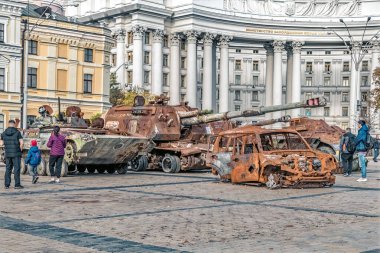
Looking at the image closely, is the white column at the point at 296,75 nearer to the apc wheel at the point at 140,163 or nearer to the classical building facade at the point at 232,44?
the classical building facade at the point at 232,44

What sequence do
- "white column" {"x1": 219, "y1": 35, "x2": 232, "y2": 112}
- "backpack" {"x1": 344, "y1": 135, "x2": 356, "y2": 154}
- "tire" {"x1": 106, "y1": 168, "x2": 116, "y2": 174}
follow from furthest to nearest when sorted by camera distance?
"white column" {"x1": 219, "y1": 35, "x2": 232, "y2": 112}
"tire" {"x1": 106, "y1": 168, "x2": 116, "y2": 174}
"backpack" {"x1": 344, "y1": 135, "x2": 356, "y2": 154}

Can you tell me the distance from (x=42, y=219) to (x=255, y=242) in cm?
398

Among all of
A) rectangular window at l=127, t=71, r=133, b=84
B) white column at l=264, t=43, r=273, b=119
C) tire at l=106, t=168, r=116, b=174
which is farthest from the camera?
white column at l=264, t=43, r=273, b=119

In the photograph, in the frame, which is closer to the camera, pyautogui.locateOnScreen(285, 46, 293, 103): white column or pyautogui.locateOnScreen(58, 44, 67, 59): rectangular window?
pyautogui.locateOnScreen(58, 44, 67, 59): rectangular window

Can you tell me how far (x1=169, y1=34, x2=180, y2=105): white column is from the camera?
87938mm

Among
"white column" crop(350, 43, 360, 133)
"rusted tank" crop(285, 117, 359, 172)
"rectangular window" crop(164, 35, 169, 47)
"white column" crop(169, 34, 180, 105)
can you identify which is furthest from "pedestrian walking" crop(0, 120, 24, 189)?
"rectangular window" crop(164, 35, 169, 47)

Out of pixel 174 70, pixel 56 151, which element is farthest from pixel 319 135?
pixel 174 70

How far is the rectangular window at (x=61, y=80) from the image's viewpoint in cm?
5138

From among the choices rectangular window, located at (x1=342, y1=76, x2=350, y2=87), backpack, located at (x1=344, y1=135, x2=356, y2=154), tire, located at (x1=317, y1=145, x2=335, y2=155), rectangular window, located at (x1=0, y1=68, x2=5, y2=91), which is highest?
rectangular window, located at (x1=342, y1=76, x2=350, y2=87)

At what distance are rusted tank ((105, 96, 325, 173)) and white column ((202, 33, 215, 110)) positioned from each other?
5827 cm

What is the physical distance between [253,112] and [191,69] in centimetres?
6360

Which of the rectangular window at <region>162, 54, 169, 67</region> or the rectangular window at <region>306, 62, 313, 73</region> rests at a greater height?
the rectangular window at <region>306, 62, 313, 73</region>

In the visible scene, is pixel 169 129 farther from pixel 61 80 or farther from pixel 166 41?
pixel 166 41

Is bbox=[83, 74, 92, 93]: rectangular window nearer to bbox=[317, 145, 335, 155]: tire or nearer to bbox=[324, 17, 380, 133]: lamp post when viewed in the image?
bbox=[324, 17, 380, 133]: lamp post
